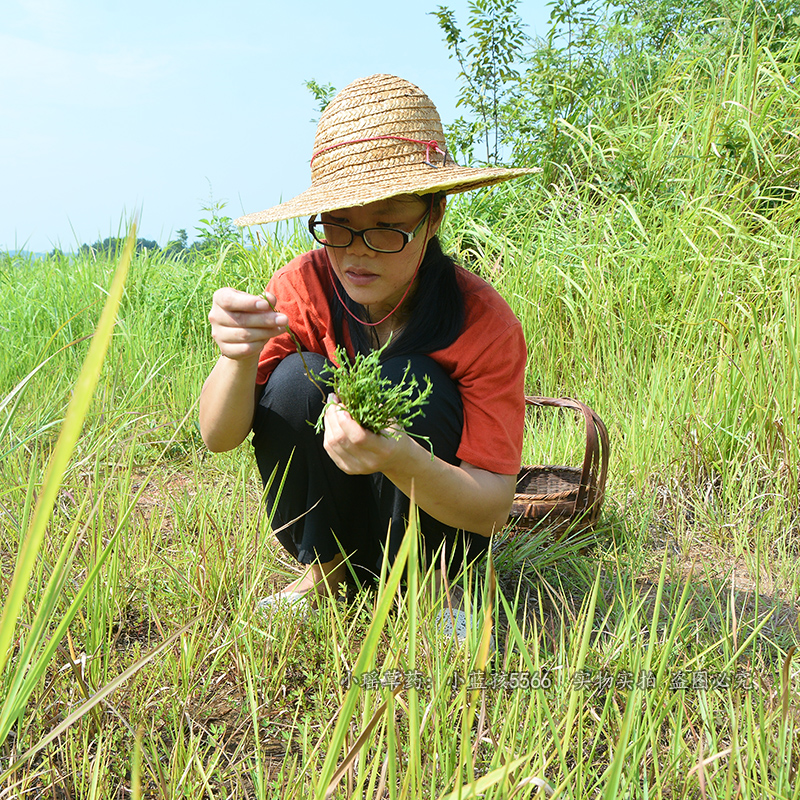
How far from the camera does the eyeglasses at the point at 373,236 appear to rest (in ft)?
4.87

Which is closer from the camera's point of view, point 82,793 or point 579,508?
point 82,793

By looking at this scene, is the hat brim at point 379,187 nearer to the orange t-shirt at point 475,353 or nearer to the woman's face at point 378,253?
the woman's face at point 378,253

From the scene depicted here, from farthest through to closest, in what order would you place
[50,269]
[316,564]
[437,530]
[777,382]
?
[50,269] < [777,382] < [316,564] < [437,530]

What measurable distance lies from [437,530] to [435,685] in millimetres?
684

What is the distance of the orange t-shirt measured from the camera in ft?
5.29

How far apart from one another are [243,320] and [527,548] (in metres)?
1.09

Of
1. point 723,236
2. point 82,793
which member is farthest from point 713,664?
point 723,236

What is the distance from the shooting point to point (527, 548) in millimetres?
2021

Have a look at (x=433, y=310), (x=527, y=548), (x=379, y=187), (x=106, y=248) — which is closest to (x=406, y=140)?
(x=379, y=187)

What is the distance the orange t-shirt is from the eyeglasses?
27 centimetres

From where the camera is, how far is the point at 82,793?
1.06 meters

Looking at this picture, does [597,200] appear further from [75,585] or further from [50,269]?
[75,585]

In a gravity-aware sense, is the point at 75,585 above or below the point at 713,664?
above

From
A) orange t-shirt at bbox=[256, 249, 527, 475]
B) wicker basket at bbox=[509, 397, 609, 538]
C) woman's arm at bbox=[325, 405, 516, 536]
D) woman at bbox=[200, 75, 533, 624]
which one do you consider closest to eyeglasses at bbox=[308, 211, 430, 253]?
woman at bbox=[200, 75, 533, 624]
